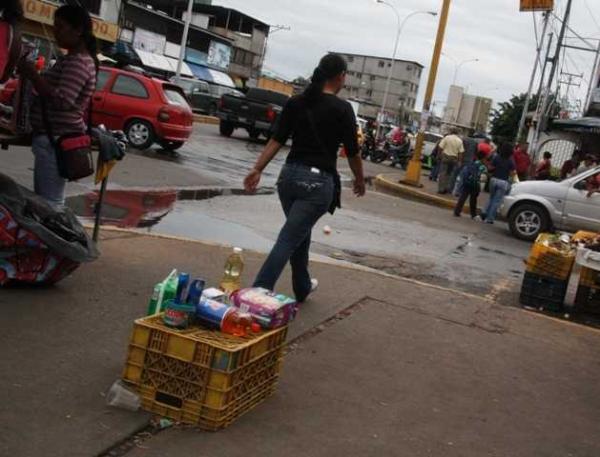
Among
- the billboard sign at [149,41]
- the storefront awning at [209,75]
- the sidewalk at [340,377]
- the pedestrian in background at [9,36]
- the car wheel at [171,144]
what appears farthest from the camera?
the storefront awning at [209,75]

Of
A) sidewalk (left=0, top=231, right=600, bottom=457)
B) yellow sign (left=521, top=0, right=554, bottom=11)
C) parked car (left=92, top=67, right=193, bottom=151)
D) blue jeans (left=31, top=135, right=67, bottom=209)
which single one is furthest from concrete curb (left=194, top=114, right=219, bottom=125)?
blue jeans (left=31, top=135, right=67, bottom=209)

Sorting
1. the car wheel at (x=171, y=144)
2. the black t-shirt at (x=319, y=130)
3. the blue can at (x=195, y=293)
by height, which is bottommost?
the blue can at (x=195, y=293)

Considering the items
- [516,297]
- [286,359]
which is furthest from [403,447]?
[516,297]

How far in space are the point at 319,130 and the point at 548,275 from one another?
3.82m

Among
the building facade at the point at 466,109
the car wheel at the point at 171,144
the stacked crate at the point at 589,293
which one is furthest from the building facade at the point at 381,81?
the stacked crate at the point at 589,293

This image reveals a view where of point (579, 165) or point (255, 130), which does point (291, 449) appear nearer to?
point (579, 165)

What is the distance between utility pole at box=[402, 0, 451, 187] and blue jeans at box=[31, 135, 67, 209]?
15.9m

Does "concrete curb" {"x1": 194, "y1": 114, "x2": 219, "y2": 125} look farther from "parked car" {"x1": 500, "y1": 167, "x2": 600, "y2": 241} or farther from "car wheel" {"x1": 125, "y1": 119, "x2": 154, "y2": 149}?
"parked car" {"x1": 500, "y1": 167, "x2": 600, "y2": 241}

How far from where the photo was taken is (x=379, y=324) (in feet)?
19.7

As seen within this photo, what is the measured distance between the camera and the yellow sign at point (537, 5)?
22.8m

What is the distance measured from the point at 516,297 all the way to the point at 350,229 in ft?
11.5

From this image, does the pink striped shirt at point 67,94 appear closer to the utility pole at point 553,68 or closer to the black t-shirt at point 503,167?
the black t-shirt at point 503,167

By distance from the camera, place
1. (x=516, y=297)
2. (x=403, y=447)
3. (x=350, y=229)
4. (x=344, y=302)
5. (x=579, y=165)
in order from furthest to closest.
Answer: (x=579, y=165), (x=350, y=229), (x=516, y=297), (x=344, y=302), (x=403, y=447)

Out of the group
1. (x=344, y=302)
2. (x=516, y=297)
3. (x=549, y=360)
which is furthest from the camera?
(x=516, y=297)
